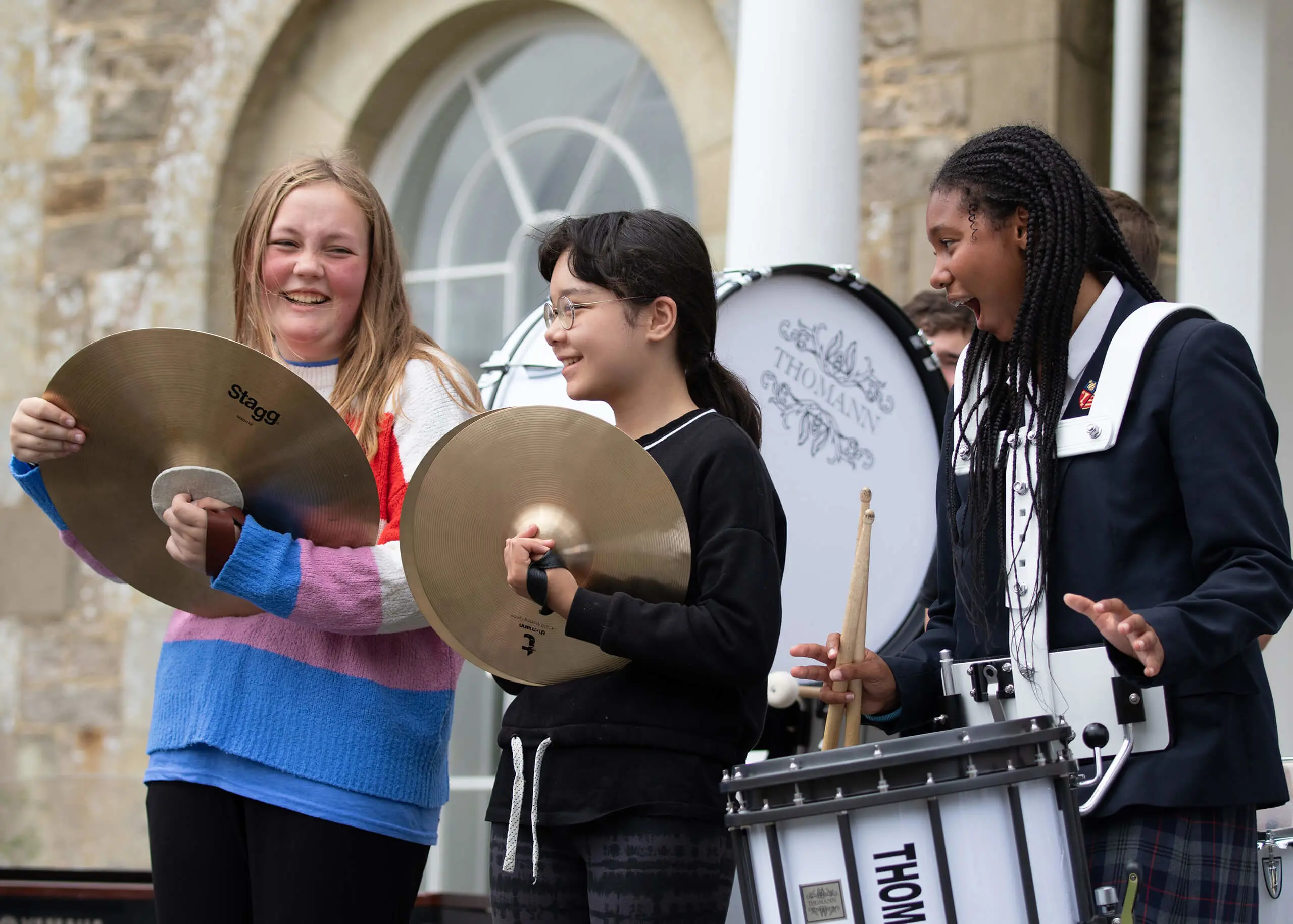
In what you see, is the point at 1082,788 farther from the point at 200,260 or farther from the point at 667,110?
the point at 200,260

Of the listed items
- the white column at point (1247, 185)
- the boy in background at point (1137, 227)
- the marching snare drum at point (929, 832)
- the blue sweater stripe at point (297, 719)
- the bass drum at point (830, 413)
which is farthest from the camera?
the white column at point (1247, 185)

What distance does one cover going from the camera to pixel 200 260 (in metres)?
6.53

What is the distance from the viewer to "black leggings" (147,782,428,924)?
1.99m

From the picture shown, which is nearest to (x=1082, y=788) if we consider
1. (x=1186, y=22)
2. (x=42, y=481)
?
(x=42, y=481)

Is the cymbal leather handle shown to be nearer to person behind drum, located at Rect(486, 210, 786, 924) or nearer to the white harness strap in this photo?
person behind drum, located at Rect(486, 210, 786, 924)

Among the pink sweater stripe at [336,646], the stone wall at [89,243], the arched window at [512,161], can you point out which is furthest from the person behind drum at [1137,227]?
the stone wall at [89,243]

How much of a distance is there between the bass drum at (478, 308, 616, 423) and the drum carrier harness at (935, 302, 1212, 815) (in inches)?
40.4

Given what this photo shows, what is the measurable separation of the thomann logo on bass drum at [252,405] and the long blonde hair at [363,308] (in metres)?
0.26

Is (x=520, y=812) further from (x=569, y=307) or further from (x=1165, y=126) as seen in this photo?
(x=1165, y=126)

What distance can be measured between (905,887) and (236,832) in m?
0.93

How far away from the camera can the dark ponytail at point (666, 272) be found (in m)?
2.10

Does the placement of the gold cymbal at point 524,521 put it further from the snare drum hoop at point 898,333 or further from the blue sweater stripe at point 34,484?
the snare drum hoop at point 898,333

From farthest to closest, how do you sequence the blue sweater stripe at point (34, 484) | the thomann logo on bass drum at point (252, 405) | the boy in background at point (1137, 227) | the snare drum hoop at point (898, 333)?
the snare drum hoop at point (898, 333) < the boy in background at point (1137, 227) < the blue sweater stripe at point (34, 484) < the thomann logo on bass drum at point (252, 405)

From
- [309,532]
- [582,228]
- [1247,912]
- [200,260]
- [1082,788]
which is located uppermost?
[200,260]
